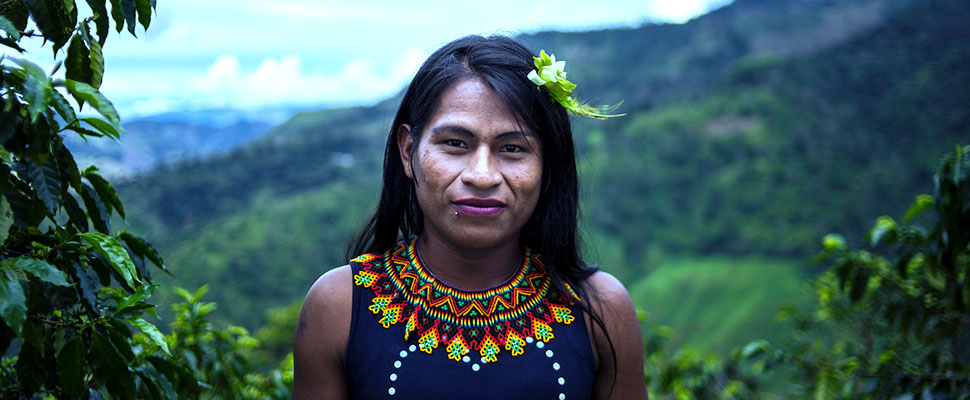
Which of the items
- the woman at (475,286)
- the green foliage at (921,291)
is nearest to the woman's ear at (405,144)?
the woman at (475,286)

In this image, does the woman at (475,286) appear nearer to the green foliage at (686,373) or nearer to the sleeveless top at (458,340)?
the sleeveless top at (458,340)

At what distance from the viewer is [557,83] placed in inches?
82.3

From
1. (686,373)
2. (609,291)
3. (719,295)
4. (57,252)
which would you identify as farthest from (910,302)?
(719,295)

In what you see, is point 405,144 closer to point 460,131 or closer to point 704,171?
point 460,131

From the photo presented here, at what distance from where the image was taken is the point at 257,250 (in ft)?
166

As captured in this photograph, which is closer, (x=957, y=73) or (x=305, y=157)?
(x=957, y=73)

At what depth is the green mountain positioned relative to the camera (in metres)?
50.3

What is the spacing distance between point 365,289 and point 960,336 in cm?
323

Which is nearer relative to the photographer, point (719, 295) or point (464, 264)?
point (464, 264)

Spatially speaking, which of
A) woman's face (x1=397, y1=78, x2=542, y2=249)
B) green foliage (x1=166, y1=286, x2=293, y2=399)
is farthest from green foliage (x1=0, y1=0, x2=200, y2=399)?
green foliage (x1=166, y1=286, x2=293, y2=399)

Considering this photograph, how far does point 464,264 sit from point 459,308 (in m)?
0.14

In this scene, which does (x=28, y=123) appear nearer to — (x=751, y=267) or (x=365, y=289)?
(x=365, y=289)

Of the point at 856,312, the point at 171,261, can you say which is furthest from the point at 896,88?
the point at 856,312

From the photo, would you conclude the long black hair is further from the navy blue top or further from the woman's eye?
the navy blue top
